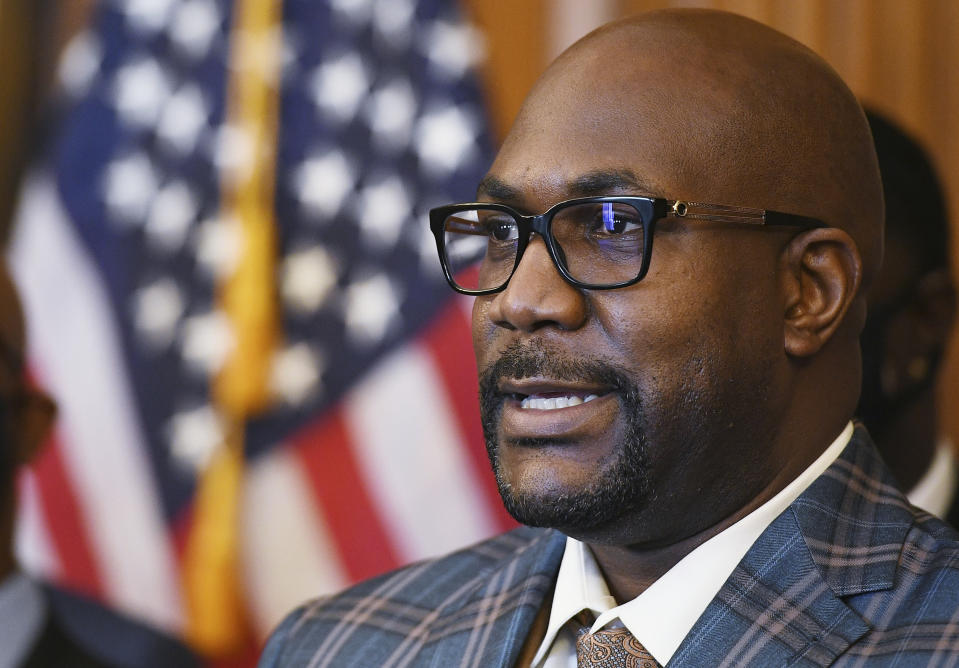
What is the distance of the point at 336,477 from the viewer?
328 cm

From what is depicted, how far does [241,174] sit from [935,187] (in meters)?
1.82

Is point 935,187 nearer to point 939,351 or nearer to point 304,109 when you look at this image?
point 939,351

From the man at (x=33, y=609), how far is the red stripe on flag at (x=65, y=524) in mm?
53

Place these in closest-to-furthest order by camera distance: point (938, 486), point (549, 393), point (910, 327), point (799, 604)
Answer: point (799, 604), point (549, 393), point (910, 327), point (938, 486)

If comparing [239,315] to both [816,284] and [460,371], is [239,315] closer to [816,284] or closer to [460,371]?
[460,371]

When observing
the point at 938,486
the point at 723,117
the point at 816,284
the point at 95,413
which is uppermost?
the point at 723,117

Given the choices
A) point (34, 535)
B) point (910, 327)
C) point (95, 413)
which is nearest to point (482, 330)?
point (910, 327)

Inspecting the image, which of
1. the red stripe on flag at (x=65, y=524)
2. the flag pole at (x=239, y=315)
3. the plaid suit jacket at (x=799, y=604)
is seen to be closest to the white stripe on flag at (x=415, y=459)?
the flag pole at (x=239, y=315)

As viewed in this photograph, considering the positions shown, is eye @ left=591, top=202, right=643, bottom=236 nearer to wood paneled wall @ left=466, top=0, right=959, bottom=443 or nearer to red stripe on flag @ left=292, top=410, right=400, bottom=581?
wood paneled wall @ left=466, top=0, right=959, bottom=443

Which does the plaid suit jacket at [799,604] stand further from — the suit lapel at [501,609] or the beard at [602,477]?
the beard at [602,477]

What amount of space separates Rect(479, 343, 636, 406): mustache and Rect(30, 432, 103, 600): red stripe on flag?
2.17m

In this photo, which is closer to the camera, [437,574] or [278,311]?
[437,574]

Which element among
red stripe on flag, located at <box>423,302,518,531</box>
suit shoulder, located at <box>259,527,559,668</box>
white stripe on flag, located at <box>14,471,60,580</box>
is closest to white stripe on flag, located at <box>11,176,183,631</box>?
white stripe on flag, located at <box>14,471,60,580</box>

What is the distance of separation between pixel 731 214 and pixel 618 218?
0.14m
